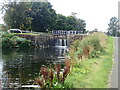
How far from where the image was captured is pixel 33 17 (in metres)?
46.6

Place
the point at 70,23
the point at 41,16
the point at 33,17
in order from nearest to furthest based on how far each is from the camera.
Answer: the point at 33,17 < the point at 41,16 < the point at 70,23

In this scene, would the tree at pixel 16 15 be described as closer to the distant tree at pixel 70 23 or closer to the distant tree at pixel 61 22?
the distant tree at pixel 61 22

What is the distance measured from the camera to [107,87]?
613 centimetres

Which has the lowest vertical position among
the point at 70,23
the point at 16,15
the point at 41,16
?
the point at 70,23

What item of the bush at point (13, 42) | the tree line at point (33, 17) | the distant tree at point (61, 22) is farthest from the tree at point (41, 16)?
the bush at point (13, 42)

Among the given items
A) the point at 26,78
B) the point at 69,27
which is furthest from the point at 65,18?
the point at 26,78

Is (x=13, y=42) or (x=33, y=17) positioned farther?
(x=33, y=17)

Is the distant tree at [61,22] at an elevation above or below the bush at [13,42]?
above

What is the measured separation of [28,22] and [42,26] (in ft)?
15.8

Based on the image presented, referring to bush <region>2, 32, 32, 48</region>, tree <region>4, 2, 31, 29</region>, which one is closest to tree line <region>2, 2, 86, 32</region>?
tree <region>4, 2, 31, 29</region>

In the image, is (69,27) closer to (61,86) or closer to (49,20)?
(49,20)

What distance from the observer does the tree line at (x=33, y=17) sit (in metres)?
40.5

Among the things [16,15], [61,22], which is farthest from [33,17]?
[61,22]

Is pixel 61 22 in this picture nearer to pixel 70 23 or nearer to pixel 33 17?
pixel 70 23
